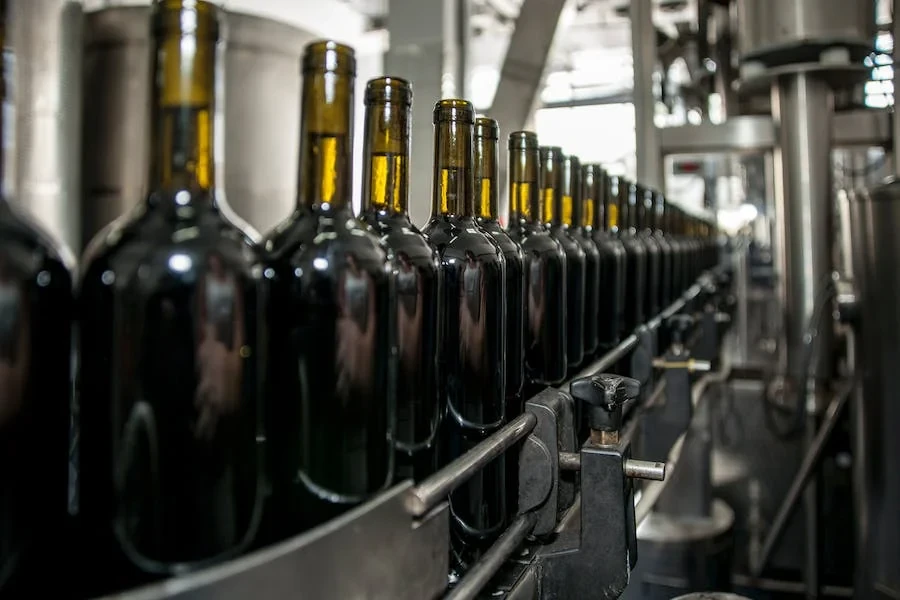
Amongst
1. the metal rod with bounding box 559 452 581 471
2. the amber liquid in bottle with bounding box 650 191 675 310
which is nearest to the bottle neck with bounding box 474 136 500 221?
the metal rod with bounding box 559 452 581 471

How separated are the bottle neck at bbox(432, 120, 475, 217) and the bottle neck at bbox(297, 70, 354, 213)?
0.60ft

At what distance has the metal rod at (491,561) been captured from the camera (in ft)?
1.46

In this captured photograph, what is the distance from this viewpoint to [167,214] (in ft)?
1.09

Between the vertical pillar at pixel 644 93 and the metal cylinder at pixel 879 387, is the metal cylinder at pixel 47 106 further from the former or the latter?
the vertical pillar at pixel 644 93

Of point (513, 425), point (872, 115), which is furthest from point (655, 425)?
point (872, 115)

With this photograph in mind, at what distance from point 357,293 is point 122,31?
1.02 feet

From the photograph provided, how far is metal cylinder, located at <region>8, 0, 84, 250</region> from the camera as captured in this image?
46 cm

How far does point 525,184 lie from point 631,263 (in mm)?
485

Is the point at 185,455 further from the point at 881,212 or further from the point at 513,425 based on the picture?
the point at 881,212

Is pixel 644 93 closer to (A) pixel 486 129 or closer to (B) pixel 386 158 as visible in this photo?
(A) pixel 486 129

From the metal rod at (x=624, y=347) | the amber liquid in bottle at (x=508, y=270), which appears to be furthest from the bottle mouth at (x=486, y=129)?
the metal rod at (x=624, y=347)

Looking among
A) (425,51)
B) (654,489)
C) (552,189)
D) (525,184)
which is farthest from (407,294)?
(425,51)

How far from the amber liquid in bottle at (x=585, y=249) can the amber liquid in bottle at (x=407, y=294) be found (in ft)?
1.49

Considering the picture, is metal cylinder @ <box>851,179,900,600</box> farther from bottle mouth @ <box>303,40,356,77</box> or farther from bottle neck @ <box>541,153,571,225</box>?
bottle mouth @ <box>303,40,356,77</box>
